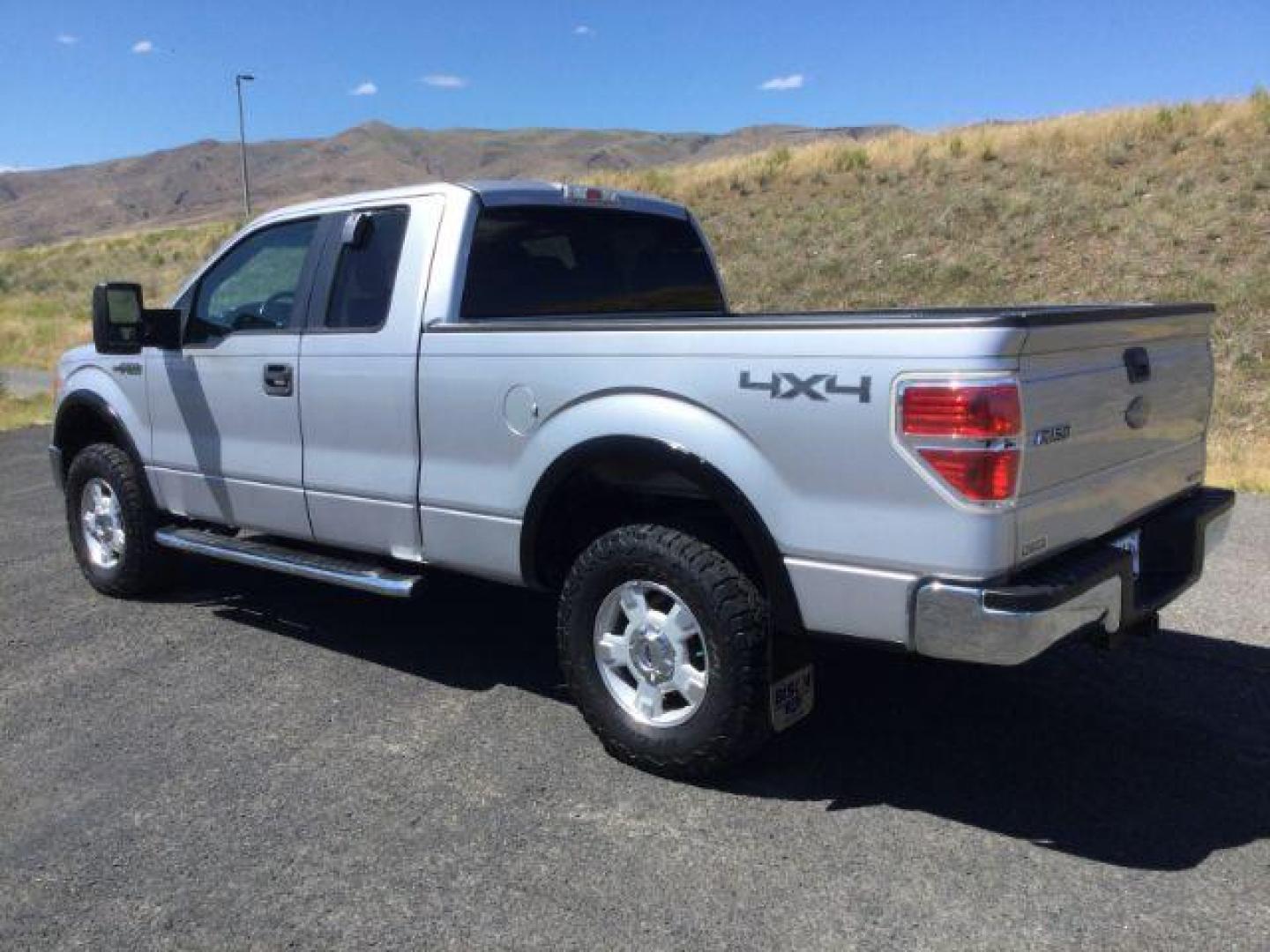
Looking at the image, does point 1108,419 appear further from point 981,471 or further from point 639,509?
point 639,509

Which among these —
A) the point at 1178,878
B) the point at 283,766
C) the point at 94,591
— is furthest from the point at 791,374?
the point at 94,591

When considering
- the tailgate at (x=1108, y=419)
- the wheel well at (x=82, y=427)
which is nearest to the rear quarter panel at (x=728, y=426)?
the tailgate at (x=1108, y=419)

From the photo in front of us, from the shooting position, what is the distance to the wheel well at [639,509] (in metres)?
3.54

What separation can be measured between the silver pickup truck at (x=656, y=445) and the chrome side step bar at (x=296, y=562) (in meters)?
0.02

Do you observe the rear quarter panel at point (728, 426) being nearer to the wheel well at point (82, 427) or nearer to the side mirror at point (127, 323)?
the side mirror at point (127, 323)

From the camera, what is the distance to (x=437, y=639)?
5.52 meters

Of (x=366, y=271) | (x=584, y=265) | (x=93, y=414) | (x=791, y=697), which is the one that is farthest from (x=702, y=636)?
(x=93, y=414)

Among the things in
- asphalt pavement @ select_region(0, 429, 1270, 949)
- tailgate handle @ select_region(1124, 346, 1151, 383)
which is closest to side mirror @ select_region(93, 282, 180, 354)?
asphalt pavement @ select_region(0, 429, 1270, 949)

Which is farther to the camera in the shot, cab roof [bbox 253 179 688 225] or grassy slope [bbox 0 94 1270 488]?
grassy slope [bbox 0 94 1270 488]

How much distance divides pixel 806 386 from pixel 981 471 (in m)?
0.56

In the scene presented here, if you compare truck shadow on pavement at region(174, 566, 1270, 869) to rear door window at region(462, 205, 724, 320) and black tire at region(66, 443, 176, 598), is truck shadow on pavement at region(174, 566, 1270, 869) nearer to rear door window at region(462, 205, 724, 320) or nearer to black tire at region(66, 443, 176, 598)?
black tire at region(66, 443, 176, 598)

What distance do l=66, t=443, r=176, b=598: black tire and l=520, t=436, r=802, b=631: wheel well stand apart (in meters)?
2.72

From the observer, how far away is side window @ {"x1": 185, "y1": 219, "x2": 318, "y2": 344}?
16.9 ft

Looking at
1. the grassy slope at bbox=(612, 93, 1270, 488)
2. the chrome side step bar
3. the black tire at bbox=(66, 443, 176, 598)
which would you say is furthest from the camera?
the grassy slope at bbox=(612, 93, 1270, 488)
